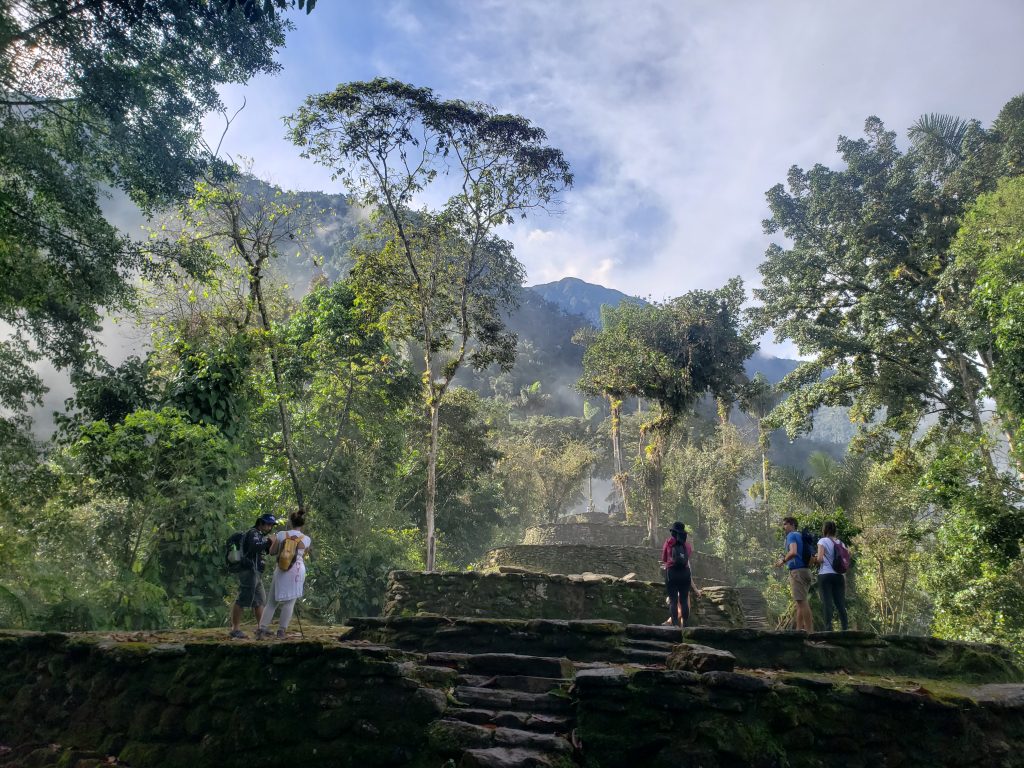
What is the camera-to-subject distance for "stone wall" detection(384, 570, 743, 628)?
9.79 m

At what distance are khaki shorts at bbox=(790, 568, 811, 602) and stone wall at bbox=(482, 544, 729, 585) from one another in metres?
10.2

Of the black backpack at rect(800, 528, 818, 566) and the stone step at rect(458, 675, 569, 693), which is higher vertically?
the black backpack at rect(800, 528, 818, 566)

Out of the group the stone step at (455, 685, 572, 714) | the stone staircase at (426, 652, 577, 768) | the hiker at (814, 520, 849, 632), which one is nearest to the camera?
the stone staircase at (426, 652, 577, 768)

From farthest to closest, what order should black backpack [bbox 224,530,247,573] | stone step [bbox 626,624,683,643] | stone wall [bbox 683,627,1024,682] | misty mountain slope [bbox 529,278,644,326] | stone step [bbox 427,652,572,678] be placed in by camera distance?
1. misty mountain slope [bbox 529,278,644,326]
2. black backpack [bbox 224,530,247,573]
3. stone step [bbox 626,624,683,643]
4. stone wall [bbox 683,627,1024,682]
5. stone step [bbox 427,652,572,678]

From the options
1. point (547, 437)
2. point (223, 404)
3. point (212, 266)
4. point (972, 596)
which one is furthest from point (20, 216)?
point (547, 437)

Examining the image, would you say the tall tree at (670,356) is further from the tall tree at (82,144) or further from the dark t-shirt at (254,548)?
the dark t-shirt at (254,548)

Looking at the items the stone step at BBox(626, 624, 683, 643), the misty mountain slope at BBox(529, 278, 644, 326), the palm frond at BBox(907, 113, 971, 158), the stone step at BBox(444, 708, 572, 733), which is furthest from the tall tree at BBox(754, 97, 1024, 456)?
the misty mountain slope at BBox(529, 278, 644, 326)

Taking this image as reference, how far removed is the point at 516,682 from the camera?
521cm

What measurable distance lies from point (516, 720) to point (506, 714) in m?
0.09

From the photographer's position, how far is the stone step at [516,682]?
201 inches

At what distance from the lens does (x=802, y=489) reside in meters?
21.7

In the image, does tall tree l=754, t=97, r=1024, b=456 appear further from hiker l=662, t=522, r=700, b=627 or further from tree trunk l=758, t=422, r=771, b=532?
hiker l=662, t=522, r=700, b=627

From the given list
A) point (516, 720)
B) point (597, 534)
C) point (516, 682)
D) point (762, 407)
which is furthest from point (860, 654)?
point (762, 407)

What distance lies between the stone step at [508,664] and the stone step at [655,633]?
1070 millimetres
